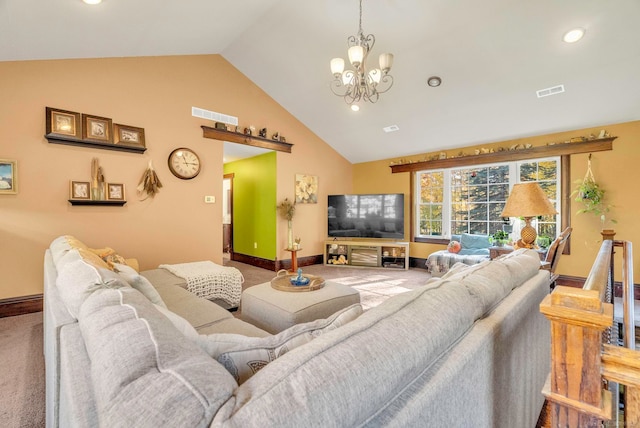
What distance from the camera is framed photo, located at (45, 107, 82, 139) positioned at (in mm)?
3088

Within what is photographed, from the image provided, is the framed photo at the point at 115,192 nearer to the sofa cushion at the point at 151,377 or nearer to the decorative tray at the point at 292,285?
the decorative tray at the point at 292,285

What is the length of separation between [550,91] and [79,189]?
18.8 ft

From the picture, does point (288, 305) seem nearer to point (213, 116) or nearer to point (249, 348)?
point (249, 348)

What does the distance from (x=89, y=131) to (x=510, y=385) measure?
171 inches

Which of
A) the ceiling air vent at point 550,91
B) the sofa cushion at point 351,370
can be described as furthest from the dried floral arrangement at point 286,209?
the sofa cushion at point 351,370

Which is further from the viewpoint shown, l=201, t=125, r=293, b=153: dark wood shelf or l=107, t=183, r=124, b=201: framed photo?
l=201, t=125, r=293, b=153: dark wood shelf

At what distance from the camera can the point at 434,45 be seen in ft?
11.0

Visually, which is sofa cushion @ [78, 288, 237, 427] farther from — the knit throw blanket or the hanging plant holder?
the hanging plant holder

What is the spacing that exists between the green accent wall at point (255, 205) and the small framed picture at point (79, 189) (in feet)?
8.74

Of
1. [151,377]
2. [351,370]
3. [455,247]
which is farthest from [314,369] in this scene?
[455,247]

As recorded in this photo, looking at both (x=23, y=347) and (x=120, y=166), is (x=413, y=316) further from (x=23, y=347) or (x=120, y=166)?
(x=120, y=166)

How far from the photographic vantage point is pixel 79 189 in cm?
328

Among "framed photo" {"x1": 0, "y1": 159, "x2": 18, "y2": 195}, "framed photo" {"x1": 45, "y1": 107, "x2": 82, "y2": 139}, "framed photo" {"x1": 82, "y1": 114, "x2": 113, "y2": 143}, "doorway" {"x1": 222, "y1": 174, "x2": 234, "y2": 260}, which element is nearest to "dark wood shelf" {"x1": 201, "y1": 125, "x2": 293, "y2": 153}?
"framed photo" {"x1": 82, "y1": 114, "x2": 113, "y2": 143}

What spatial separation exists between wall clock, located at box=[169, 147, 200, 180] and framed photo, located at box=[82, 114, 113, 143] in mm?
722
